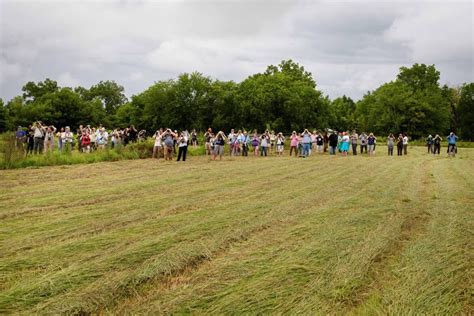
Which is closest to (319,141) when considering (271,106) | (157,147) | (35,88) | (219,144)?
(219,144)

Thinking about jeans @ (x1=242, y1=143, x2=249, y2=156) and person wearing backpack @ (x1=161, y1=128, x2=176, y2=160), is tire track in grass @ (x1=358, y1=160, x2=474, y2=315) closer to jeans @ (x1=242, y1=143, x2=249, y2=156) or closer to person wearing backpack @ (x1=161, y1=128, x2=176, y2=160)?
person wearing backpack @ (x1=161, y1=128, x2=176, y2=160)

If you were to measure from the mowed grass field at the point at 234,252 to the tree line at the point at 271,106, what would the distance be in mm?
42861

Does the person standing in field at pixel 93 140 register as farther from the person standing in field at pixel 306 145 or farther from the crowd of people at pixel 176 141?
the person standing in field at pixel 306 145

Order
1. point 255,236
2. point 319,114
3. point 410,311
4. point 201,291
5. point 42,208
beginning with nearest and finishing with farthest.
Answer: point 410,311
point 201,291
point 255,236
point 42,208
point 319,114

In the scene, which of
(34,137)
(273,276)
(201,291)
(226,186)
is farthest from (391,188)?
(34,137)

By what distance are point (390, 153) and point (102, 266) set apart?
25987 millimetres

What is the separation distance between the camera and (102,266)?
4359 millimetres

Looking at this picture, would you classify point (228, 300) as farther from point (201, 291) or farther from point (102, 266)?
point (102, 266)

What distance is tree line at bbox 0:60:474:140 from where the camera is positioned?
52.1 meters

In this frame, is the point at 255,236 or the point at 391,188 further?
the point at 391,188

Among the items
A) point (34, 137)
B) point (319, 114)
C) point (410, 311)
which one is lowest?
point (410, 311)

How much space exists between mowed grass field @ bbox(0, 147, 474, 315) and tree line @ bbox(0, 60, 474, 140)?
4286 cm

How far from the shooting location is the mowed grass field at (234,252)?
11.9ft

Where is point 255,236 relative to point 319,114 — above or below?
below
